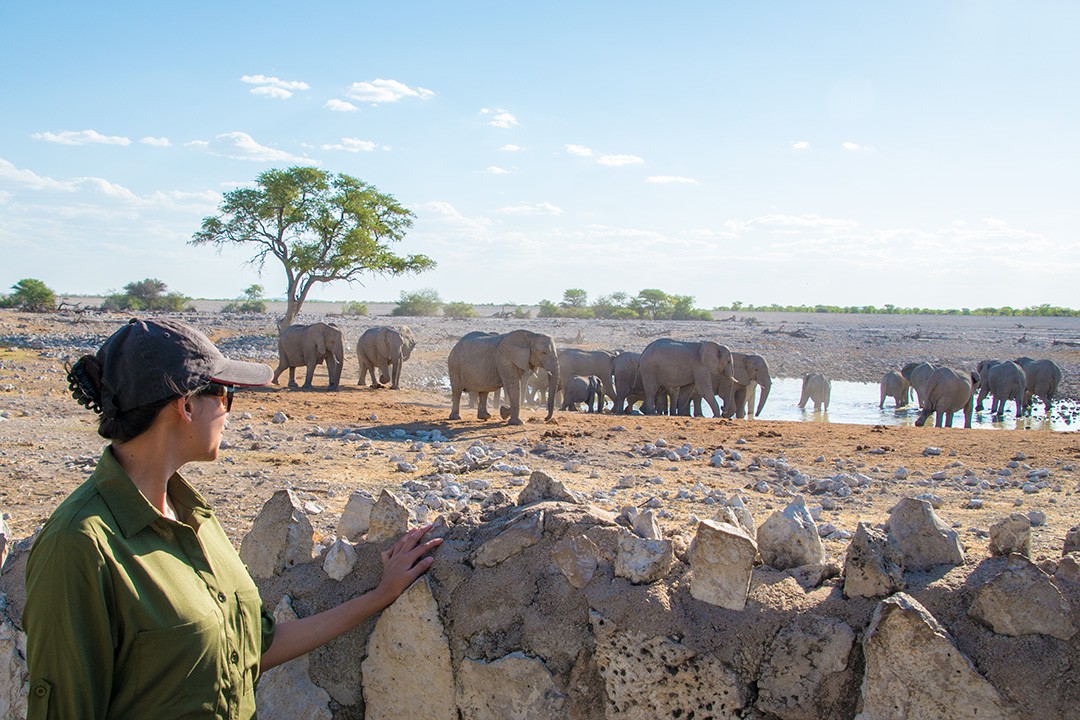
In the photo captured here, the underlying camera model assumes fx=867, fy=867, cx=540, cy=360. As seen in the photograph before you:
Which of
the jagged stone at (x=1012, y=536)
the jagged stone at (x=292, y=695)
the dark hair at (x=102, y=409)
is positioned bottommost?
the jagged stone at (x=292, y=695)

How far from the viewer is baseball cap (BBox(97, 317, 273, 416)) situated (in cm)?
217

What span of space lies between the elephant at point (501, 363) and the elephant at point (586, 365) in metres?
8.63

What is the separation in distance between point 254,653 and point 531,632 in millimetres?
1065

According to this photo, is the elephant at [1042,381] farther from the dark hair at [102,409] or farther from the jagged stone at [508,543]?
the dark hair at [102,409]

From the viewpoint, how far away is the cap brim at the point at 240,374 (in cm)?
233

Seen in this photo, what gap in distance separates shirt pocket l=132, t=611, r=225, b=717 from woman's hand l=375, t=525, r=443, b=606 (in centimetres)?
90

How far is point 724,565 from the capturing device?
2.98m

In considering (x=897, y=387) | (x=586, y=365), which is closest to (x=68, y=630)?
(x=586, y=365)

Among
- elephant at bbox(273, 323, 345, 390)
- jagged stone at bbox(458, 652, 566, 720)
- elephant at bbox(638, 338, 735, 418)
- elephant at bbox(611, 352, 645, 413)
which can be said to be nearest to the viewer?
jagged stone at bbox(458, 652, 566, 720)

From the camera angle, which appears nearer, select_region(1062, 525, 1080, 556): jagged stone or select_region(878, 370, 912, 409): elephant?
select_region(1062, 525, 1080, 556): jagged stone

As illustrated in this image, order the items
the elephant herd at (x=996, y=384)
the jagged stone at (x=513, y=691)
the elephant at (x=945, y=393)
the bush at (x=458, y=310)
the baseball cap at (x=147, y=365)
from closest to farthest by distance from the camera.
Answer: the baseball cap at (x=147, y=365) → the jagged stone at (x=513, y=691) → the elephant at (x=945, y=393) → the elephant herd at (x=996, y=384) → the bush at (x=458, y=310)

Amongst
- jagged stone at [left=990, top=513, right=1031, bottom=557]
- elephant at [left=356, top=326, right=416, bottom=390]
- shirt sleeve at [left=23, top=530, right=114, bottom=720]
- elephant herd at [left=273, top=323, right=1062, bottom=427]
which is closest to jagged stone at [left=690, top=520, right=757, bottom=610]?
jagged stone at [left=990, top=513, right=1031, bottom=557]

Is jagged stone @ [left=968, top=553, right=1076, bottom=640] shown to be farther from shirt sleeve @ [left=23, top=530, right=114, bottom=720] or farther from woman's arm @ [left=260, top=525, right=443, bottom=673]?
shirt sleeve @ [left=23, top=530, right=114, bottom=720]

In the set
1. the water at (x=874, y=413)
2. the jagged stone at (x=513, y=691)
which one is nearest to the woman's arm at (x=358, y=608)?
the jagged stone at (x=513, y=691)
